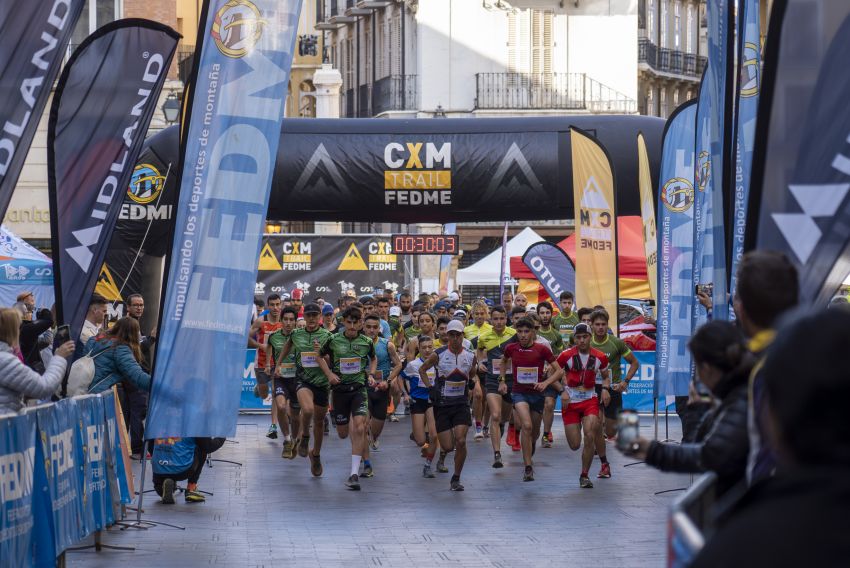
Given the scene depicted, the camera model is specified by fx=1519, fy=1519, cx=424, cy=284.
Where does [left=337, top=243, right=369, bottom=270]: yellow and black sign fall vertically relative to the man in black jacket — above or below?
above

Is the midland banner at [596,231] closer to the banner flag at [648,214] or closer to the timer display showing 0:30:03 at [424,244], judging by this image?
the banner flag at [648,214]

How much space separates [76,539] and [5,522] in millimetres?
1800

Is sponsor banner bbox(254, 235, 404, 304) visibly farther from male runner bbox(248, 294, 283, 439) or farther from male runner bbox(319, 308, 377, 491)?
male runner bbox(319, 308, 377, 491)

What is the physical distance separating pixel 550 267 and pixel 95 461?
13579 millimetres

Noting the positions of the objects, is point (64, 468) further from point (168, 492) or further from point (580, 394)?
point (580, 394)

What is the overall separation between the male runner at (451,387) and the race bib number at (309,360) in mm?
1250

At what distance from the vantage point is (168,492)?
13898mm

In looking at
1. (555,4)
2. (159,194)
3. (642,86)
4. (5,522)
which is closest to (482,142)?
(159,194)

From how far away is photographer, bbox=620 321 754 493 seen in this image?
5.28 m

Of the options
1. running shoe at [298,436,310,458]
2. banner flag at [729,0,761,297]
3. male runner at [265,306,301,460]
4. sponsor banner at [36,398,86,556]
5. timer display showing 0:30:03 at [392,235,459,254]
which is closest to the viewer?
sponsor banner at [36,398,86,556]

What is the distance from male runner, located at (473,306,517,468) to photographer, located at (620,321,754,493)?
11.4 meters

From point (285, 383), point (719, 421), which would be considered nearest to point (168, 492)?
point (285, 383)

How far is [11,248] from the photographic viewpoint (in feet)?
76.0

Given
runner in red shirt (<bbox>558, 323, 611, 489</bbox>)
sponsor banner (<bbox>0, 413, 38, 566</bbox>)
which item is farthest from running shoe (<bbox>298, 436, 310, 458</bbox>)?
sponsor banner (<bbox>0, 413, 38, 566</bbox>)
